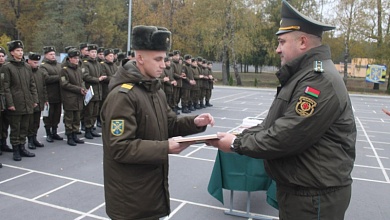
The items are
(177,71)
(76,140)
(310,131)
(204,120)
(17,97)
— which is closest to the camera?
(310,131)

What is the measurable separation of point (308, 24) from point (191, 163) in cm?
442

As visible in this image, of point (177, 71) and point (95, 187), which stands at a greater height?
point (177, 71)

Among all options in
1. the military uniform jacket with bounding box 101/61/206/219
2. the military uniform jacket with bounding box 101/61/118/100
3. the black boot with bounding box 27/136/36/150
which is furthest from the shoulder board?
the military uniform jacket with bounding box 101/61/118/100

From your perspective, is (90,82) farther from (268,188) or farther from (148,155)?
(148,155)

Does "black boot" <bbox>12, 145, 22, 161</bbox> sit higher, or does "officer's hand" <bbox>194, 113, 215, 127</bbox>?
"officer's hand" <bbox>194, 113, 215, 127</bbox>

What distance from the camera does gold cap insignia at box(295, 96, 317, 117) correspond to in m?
1.96

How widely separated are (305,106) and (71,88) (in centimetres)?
626

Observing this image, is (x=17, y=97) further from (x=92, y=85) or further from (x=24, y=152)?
(x=92, y=85)

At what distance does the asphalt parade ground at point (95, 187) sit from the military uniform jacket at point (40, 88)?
841 mm

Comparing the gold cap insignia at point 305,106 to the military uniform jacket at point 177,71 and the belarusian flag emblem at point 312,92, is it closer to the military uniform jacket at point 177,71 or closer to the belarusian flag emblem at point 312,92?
the belarusian flag emblem at point 312,92

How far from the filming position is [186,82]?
12.8 metres

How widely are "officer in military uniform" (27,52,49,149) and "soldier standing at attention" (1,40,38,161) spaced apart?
454 millimetres

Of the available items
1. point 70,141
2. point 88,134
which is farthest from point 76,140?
point 88,134

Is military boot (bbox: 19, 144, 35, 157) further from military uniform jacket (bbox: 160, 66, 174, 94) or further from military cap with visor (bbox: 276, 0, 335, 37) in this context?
military cap with visor (bbox: 276, 0, 335, 37)
